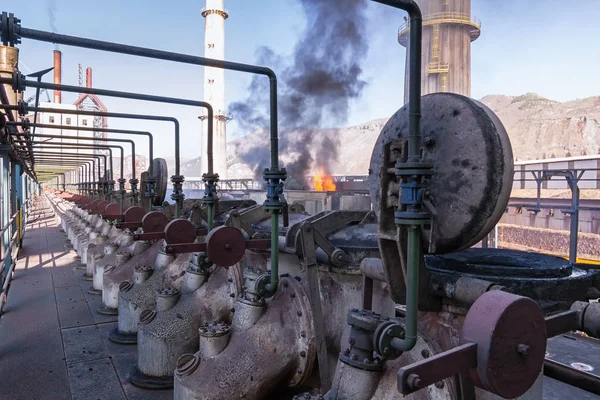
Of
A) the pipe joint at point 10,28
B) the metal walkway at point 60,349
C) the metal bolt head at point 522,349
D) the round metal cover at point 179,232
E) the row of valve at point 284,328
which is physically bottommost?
the metal walkway at point 60,349

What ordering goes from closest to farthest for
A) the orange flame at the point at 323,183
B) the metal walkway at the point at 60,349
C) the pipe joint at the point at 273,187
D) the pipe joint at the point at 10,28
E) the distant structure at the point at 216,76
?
the pipe joint at the point at 10,28, the pipe joint at the point at 273,187, the metal walkway at the point at 60,349, the orange flame at the point at 323,183, the distant structure at the point at 216,76

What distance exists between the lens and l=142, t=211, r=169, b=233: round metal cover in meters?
4.81

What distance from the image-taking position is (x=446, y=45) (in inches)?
1437

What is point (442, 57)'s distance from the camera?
36.4m

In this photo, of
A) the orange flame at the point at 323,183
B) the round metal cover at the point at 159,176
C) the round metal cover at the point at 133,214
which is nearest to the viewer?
the round metal cover at the point at 133,214

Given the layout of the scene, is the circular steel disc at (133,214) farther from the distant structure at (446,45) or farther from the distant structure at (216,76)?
the distant structure at (446,45)

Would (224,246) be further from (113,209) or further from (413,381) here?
(113,209)

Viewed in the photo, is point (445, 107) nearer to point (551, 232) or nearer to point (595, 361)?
point (595, 361)

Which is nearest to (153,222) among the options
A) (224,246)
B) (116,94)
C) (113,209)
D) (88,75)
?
(116,94)

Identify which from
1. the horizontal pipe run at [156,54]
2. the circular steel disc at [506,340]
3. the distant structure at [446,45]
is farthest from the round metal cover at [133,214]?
the distant structure at [446,45]

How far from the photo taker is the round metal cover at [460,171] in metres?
1.77

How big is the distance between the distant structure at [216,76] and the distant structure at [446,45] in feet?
49.9

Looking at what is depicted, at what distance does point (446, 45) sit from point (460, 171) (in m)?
38.7

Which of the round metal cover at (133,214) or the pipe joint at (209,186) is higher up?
the pipe joint at (209,186)
